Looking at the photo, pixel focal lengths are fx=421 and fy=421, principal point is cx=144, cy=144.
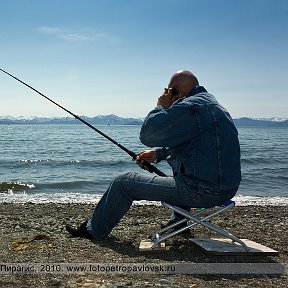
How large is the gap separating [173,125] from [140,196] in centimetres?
114

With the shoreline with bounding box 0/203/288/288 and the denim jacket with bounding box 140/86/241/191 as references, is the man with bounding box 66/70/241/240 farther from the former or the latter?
the shoreline with bounding box 0/203/288/288

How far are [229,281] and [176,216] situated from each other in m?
1.90

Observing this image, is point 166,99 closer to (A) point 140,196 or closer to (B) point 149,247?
(A) point 140,196

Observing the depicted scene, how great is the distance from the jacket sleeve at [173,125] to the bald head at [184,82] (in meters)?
0.34

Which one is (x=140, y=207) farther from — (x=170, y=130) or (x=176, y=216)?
(x=170, y=130)

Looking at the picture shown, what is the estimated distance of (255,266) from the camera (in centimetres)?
466

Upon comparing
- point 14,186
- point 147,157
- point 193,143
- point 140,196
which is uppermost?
point 193,143

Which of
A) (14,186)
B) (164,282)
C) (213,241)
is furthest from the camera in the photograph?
(14,186)

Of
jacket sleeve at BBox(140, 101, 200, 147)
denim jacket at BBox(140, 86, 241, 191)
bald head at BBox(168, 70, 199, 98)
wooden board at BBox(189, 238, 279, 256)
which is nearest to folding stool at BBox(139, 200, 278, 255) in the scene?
wooden board at BBox(189, 238, 279, 256)

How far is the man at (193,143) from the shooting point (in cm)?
456

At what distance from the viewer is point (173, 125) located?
456cm

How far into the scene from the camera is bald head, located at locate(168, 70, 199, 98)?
4938 mm

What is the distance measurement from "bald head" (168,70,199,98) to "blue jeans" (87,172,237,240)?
105cm

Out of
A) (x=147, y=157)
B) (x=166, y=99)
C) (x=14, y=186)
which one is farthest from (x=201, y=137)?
(x=14, y=186)
